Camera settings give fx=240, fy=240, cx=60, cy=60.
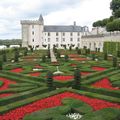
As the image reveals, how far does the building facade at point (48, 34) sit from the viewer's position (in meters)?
89.2

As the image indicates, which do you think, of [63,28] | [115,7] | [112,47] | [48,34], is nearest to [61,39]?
[63,28]

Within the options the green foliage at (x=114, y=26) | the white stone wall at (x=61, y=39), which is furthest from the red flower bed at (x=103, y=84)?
the white stone wall at (x=61, y=39)

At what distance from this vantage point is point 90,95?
14.2 m

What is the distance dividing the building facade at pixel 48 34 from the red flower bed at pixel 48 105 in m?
74.4

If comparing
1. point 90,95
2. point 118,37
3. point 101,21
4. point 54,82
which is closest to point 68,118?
point 90,95

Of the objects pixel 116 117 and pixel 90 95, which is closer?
pixel 116 117

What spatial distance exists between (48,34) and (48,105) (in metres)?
80.9

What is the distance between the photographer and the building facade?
293 feet

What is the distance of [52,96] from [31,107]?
2.30 metres

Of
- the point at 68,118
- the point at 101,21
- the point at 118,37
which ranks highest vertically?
the point at 101,21

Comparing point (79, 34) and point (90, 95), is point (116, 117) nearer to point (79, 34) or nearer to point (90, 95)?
point (90, 95)

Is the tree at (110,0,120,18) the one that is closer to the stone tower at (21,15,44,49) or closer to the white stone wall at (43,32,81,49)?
the white stone wall at (43,32,81,49)

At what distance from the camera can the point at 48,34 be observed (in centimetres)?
9250

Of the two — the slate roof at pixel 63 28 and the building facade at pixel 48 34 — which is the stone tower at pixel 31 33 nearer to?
the building facade at pixel 48 34
